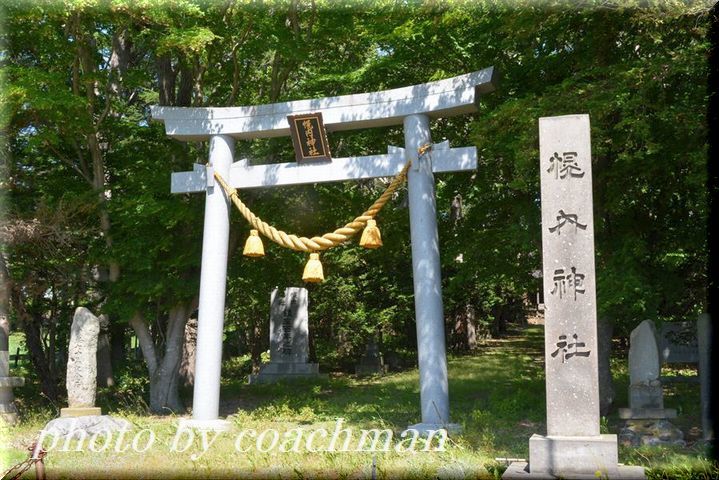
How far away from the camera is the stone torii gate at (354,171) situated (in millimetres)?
9469

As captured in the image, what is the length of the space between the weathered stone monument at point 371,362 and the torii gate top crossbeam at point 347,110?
33.8ft

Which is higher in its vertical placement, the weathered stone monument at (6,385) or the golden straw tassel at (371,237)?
the golden straw tassel at (371,237)

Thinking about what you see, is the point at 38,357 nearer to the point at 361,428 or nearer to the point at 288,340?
the point at 288,340

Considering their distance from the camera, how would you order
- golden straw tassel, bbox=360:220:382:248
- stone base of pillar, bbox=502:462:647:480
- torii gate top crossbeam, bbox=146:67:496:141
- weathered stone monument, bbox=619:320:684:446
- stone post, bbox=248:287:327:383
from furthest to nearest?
stone post, bbox=248:287:327:383 → torii gate top crossbeam, bbox=146:67:496:141 → golden straw tassel, bbox=360:220:382:248 → weathered stone monument, bbox=619:320:684:446 → stone base of pillar, bbox=502:462:647:480

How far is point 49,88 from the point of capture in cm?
1080

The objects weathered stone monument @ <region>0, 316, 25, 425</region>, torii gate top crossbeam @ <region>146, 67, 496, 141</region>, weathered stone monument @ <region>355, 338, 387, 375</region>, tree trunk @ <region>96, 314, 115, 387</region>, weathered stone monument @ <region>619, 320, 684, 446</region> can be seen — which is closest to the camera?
weathered stone monument @ <region>619, 320, 684, 446</region>


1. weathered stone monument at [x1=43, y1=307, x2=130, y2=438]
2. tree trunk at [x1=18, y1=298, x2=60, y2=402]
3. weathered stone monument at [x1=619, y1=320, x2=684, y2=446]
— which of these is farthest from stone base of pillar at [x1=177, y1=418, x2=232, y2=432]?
weathered stone monument at [x1=619, y1=320, x2=684, y2=446]

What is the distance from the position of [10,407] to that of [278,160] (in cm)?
631

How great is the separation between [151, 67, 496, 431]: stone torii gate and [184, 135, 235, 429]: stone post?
0.05 ft

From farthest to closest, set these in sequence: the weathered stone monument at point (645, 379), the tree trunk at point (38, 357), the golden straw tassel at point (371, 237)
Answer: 1. the tree trunk at point (38, 357)
2. the golden straw tassel at point (371, 237)
3. the weathered stone monument at point (645, 379)

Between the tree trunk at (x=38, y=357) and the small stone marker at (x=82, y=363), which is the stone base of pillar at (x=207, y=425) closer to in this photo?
the small stone marker at (x=82, y=363)

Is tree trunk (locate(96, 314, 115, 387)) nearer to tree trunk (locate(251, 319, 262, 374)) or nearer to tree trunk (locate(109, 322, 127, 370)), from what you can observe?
tree trunk (locate(109, 322, 127, 370))

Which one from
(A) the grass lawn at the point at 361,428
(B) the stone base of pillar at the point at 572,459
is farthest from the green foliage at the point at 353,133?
(B) the stone base of pillar at the point at 572,459

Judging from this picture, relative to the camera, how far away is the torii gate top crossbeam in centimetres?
962
